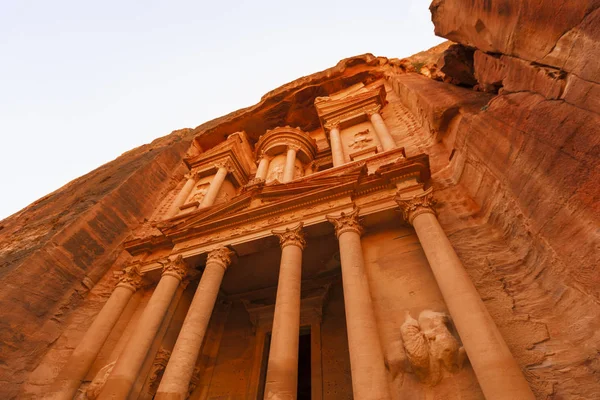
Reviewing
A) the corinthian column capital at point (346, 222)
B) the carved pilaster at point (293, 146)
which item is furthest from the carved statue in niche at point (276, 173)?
the corinthian column capital at point (346, 222)

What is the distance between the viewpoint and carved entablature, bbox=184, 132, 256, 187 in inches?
681

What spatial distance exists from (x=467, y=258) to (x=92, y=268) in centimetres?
1264

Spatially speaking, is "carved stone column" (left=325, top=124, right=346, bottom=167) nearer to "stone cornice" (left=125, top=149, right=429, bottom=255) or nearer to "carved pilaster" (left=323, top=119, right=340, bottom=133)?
"carved pilaster" (left=323, top=119, right=340, bottom=133)

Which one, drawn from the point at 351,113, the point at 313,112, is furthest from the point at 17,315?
the point at 313,112

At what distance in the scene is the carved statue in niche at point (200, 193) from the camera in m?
15.4

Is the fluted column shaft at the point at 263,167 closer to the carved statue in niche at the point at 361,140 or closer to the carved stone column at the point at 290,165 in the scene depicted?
the carved stone column at the point at 290,165

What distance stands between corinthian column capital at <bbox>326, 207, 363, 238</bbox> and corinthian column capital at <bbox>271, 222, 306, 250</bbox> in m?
0.85

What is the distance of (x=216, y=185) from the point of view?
15.4 metres

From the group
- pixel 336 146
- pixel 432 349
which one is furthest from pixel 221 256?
pixel 336 146

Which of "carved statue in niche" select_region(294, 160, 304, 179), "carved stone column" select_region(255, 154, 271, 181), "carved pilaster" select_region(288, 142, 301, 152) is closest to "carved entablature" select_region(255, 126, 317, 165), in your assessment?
"carved pilaster" select_region(288, 142, 301, 152)

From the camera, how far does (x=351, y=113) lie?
14.9 metres

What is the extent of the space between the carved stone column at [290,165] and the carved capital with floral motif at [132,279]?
261 inches

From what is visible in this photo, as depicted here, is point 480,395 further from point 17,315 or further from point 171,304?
point 17,315

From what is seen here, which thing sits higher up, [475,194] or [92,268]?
[92,268]
